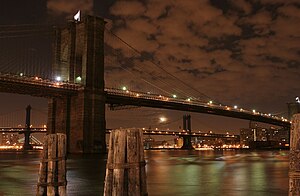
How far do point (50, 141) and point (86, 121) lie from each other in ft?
143

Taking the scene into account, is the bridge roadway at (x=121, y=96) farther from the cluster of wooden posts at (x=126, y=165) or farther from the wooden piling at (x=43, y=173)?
the cluster of wooden posts at (x=126, y=165)

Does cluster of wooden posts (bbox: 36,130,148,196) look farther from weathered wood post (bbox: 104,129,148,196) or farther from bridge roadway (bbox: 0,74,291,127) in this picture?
bridge roadway (bbox: 0,74,291,127)

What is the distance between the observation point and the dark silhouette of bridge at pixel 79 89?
5084cm

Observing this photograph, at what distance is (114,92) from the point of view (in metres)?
59.8

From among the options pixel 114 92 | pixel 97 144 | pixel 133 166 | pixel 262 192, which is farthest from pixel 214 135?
pixel 133 166

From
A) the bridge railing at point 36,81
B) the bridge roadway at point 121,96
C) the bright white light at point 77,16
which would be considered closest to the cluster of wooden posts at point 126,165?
the bridge roadway at point 121,96

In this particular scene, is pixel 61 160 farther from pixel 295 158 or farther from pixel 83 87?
pixel 83 87

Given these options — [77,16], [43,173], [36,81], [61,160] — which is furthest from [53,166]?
[77,16]

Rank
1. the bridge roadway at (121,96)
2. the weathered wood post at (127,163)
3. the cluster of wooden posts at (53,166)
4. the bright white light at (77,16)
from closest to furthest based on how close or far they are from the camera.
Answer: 1. the weathered wood post at (127,163)
2. the cluster of wooden posts at (53,166)
3. the bridge roadway at (121,96)
4. the bright white light at (77,16)

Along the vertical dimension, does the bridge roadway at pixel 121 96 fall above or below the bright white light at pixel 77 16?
below

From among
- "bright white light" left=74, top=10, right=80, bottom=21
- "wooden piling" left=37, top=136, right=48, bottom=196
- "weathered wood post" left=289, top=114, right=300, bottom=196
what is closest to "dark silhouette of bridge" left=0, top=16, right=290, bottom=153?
"bright white light" left=74, top=10, right=80, bottom=21

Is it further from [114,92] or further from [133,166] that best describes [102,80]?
[133,166]

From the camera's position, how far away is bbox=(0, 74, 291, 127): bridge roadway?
4941cm

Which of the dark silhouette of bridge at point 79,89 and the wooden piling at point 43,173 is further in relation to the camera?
the dark silhouette of bridge at point 79,89
